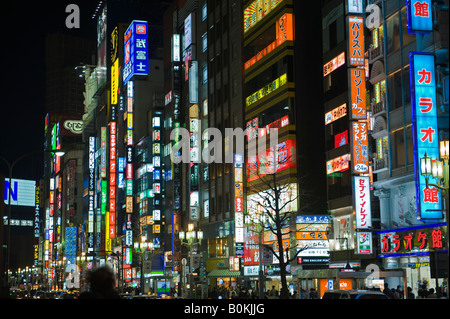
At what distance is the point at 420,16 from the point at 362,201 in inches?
499

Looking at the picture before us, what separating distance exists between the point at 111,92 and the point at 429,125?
104m

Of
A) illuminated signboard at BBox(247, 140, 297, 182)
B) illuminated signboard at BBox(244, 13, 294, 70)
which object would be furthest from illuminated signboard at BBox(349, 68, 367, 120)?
illuminated signboard at BBox(244, 13, 294, 70)

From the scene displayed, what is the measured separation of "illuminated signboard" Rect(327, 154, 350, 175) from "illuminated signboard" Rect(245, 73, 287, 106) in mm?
10439

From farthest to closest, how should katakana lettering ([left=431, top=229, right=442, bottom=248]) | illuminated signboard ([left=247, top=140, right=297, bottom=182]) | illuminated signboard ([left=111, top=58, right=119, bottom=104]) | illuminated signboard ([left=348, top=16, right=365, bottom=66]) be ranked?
illuminated signboard ([left=111, top=58, right=119, bottom=104]), illuminated signboard ([left=247, top=140, right=297, bottom=182]), illuminated signboard ([left=348, top=16, right=365, bottom=66]), katakana lettering ([left=431, top=229, right=442, bottom=248])

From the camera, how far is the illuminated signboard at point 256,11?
6209cm

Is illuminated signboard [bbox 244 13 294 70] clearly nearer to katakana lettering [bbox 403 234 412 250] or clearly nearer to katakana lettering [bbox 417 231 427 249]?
katakana lettering [bbox 403 234 412 250]

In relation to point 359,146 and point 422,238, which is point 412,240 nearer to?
point 422,238

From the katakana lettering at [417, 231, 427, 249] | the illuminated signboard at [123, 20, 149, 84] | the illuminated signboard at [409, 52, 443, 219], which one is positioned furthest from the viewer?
the illuminated signboard at [123, 20, 149, 84]

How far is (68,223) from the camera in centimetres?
17300

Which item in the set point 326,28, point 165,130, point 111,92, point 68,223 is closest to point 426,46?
→ point 326,28

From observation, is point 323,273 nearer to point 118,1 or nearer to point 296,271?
point 296,271

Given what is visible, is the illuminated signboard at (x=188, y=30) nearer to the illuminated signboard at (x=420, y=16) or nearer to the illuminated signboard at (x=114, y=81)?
the illuminated signboard at (x=114, y=81)

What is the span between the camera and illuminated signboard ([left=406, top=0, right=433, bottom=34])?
3547 cm

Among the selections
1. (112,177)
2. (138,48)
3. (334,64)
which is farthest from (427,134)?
(112,177)
